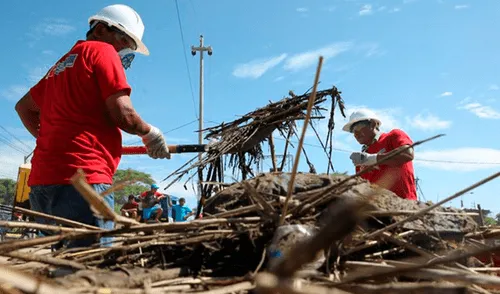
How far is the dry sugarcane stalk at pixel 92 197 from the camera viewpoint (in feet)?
3.21

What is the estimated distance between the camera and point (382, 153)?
455 centimetres

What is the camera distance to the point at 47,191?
97.7 inches

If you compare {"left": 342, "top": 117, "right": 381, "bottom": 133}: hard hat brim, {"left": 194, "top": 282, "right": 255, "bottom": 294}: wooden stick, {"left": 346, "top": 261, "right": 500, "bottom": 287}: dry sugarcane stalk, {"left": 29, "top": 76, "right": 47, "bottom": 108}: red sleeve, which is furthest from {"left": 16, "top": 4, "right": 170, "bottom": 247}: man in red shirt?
{"left": 342, "top": 117, "right": 381, "bottom": 133}: hard hat brim

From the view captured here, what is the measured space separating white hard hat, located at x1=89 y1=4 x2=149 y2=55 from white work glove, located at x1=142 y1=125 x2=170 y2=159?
27.9 inches

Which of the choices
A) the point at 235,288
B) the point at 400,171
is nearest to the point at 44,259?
the point at 235,288

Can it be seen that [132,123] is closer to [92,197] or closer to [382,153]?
[92,197]

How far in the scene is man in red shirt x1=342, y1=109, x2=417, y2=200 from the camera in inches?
167

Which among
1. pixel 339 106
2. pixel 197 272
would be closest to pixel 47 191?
pixel 197 272

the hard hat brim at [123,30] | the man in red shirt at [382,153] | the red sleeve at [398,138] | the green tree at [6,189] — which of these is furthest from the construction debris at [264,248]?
the green tree at [6,189]

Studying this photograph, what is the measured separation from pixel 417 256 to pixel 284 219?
565 millimetres

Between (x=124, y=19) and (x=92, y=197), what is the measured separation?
243 centimetres

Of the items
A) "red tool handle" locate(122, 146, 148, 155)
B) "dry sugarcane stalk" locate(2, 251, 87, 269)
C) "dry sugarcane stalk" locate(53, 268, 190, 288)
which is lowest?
"dry sugarcane stalk" locate(53, 268, 190, 288)

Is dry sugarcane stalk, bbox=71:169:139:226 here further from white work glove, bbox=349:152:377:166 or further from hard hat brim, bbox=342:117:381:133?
hard hat brim, bbox=342:117:381:133

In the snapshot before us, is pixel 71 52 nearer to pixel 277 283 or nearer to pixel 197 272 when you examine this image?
pixel 197 272
